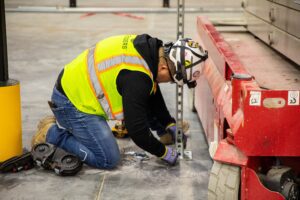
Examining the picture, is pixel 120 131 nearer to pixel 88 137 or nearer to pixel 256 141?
pixel 88 137

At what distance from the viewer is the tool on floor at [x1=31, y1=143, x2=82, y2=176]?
510 cm

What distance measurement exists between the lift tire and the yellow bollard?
6.11 feet

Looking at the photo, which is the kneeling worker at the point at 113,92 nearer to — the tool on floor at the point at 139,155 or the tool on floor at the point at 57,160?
the tool on floor at the point at 57,160

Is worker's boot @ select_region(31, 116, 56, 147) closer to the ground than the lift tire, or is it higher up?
closer to the ground

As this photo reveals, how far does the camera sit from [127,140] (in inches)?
237

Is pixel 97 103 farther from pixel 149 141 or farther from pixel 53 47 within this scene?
pixel 53 47

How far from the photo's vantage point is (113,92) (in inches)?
198

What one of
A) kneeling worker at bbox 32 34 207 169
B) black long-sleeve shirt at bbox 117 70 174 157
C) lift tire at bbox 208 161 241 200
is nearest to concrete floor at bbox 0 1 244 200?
kneeling worker at bbox 32 34 207 169

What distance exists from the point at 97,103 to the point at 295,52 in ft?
4.98

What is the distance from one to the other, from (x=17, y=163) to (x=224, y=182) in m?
1.88

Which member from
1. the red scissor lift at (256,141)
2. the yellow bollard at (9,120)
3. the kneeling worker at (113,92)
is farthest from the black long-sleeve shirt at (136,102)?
the yellow bollard at (9,120)

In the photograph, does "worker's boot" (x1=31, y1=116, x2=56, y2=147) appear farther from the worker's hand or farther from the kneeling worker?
the worker's hand

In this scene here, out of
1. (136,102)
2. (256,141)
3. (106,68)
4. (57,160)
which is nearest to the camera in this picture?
(256,141)

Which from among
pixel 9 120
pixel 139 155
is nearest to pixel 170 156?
pixel 139 155
